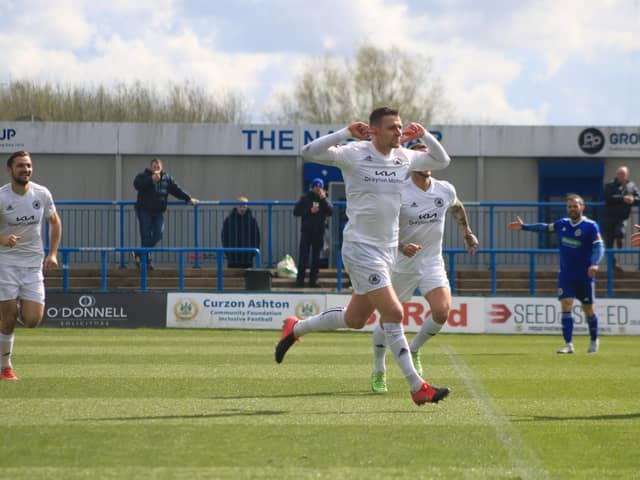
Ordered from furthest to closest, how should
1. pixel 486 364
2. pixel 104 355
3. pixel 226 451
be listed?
pixel 104 355
pixel 486 364
pixel 226 451

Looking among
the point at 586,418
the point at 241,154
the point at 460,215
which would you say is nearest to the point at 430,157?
the point at 586,418

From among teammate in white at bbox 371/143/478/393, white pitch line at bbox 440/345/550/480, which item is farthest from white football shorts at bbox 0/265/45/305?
white pitch line at bbox 440/345/550/480

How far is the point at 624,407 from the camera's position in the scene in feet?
31.9

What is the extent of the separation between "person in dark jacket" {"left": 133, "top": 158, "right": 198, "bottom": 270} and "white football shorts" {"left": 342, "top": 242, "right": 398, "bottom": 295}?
14923 mm

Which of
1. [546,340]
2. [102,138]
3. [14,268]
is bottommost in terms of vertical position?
[546,340]

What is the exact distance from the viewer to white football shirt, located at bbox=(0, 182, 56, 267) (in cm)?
1162

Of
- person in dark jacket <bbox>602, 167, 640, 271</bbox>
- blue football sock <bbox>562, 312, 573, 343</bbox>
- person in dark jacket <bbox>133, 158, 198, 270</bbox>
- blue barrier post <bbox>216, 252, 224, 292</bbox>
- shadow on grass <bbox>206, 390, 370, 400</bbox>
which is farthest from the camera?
person in dark jacket <bbox>602, 167, 640, 271</bbox>

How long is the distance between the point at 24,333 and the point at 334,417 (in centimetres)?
1315

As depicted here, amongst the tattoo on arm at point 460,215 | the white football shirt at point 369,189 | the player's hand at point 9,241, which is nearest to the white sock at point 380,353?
the white football shirt at point 369,189

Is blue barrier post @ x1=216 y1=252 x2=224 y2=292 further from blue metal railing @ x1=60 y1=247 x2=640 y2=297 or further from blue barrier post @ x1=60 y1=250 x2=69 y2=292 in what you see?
blue barrier post @ x1=60 y1=250 x2=69 y2=292

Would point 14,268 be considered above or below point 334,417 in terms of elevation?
above

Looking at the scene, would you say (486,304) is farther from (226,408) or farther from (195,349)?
(226,408)

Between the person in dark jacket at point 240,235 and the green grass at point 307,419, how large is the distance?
9843mm

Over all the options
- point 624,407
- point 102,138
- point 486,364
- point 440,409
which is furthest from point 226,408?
point 102,138
